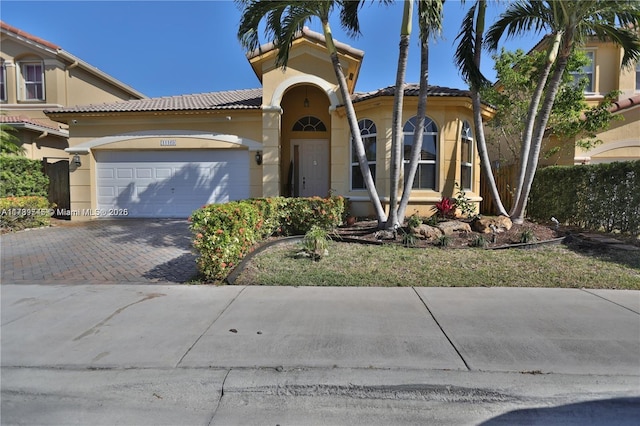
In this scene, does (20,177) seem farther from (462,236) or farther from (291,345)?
(462,236)

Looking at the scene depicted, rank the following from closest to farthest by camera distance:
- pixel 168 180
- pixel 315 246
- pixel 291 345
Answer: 1. pixel 291 345
2. pixel 315 246
3. pixel 168 180

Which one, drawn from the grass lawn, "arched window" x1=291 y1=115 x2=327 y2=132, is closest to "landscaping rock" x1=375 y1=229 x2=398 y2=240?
the grass lawn

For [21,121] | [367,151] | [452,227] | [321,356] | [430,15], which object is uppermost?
[430,15]

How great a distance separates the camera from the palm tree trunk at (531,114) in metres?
8.52

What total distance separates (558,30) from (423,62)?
3.30 m

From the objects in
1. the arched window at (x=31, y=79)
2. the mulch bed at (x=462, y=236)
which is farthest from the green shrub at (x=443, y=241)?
the arched window at (x=31, y=79)

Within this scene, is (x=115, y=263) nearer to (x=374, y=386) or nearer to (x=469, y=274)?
(x=374, y=386)

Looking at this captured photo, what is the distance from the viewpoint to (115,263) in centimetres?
699

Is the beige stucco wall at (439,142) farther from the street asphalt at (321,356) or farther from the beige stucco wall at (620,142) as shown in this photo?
the beige stucco wall at (620,142)

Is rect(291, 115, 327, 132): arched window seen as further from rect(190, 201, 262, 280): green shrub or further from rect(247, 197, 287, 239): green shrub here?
rect(190, 201, 262, 280): green shrub

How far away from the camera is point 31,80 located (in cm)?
1739

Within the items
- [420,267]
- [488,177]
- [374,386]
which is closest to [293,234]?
[420,267]

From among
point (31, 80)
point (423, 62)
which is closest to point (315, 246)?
point (423, 62)

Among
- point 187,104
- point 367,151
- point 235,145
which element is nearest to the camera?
point 367,151
